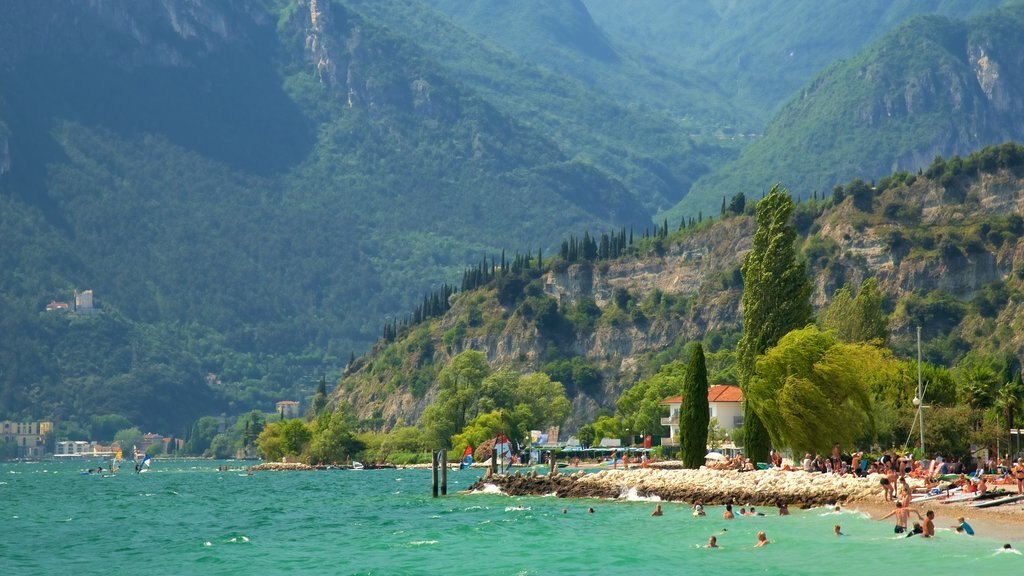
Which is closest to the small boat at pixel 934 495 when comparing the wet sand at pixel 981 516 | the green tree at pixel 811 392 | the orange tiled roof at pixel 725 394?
the wet sand at pixel 981 516

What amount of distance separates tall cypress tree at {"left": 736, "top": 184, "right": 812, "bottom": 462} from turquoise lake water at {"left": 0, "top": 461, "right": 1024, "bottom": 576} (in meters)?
8.68

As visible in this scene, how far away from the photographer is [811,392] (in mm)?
96688

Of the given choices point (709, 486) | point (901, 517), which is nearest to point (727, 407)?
point (709, 486)

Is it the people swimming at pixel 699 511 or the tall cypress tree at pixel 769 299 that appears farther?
the tall cypress tree at pixel 769 299

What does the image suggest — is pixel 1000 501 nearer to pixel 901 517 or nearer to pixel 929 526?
pixel 901 517

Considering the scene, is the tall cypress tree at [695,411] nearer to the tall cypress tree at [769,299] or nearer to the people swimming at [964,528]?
the tall cypress tree at [769,299]

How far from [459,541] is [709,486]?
21358mm

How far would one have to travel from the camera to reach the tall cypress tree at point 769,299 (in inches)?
4198

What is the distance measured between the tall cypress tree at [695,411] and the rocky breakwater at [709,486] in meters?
1.59

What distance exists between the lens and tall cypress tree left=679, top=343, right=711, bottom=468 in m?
106

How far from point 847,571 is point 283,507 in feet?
217

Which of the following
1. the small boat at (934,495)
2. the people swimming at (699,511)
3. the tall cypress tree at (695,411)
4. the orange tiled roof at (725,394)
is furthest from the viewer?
the orange tiled roof at (725,394)

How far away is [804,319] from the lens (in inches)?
4225

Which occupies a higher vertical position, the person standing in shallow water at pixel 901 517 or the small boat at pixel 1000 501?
the small boat at pixel 1000 501
